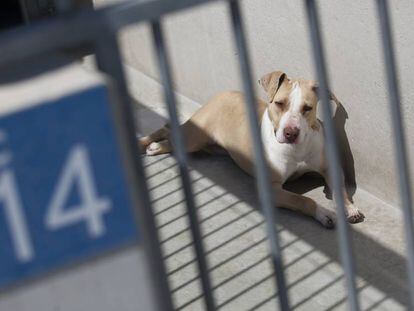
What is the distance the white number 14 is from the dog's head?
310cm

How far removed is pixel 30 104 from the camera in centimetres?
133

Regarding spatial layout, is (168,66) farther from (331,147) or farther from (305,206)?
(305,206)

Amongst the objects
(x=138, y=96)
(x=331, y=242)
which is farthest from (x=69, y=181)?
(x=138, y=96)

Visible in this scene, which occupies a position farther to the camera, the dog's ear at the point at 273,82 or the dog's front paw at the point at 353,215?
the dog's ear at the point at 273,82

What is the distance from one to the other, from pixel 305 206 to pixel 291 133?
40 cm

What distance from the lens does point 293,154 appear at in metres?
4.66

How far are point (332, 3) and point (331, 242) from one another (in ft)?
4.03

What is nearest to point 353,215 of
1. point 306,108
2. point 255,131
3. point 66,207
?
point 306,108

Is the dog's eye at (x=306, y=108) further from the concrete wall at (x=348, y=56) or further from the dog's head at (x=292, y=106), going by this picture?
the concrete wall at (x=348, y=56)

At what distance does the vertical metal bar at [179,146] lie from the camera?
1.64m

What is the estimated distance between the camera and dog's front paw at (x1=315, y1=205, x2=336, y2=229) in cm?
436

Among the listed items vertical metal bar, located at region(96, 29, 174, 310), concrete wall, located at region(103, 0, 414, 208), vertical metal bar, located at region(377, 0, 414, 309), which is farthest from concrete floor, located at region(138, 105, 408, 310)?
vertical metal bar, located at region(96, 29, 174, 310)

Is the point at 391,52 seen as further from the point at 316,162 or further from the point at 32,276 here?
the point at 316,162

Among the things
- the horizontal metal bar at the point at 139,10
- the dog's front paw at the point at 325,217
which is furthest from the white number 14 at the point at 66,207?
the dog's front paw at the point at 325,217
